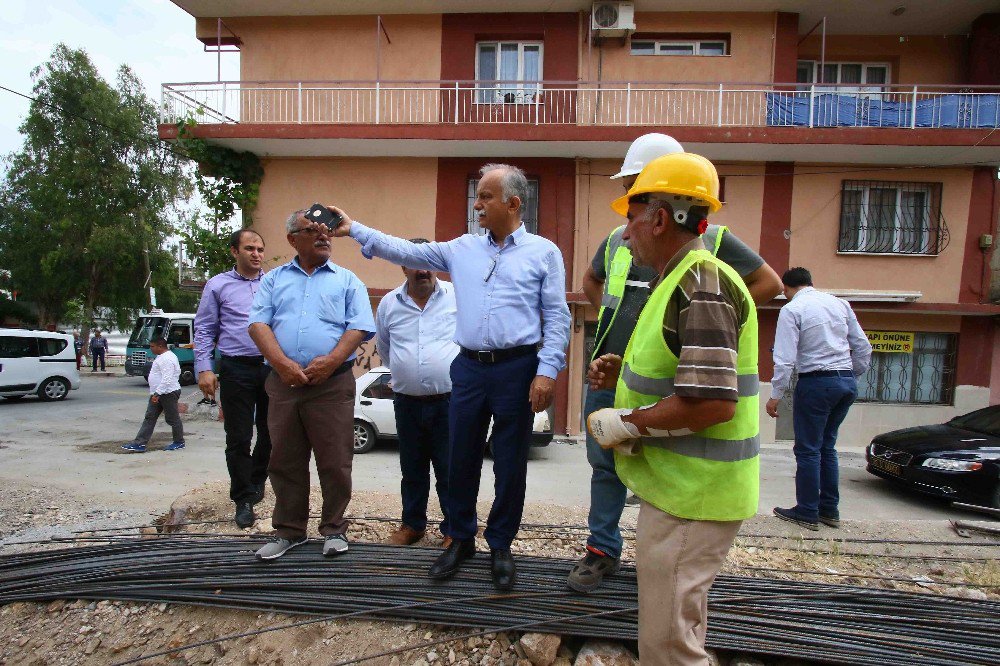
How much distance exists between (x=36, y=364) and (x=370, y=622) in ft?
50.4

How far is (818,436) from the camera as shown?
4.34 metres

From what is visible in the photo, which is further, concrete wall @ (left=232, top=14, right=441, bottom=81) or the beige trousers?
concrete wall @ (left=232, top=14, right=441, bottom=81)

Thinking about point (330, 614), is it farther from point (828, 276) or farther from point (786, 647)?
point (828, 276)

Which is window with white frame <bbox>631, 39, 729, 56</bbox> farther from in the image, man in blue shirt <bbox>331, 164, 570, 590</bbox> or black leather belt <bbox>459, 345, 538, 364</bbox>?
black leather belt <bbox>459, 345, 538, 364</bbox>

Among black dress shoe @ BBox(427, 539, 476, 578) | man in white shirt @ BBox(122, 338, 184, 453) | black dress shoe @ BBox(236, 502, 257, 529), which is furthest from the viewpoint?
man in white shirt @ BBox(122, 338, 184, 453)

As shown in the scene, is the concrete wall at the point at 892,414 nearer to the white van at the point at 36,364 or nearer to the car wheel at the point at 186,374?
the car wheel at the point at 186,374

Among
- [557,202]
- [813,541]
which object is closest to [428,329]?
[813,541]

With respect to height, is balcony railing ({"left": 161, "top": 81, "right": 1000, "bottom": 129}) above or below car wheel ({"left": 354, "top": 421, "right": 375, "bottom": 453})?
above

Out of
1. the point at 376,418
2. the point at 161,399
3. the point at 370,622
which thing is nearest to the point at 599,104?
the point at 376,418

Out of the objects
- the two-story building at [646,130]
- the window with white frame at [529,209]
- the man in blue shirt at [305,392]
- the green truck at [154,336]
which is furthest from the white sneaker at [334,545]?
the green truck at [154,336]

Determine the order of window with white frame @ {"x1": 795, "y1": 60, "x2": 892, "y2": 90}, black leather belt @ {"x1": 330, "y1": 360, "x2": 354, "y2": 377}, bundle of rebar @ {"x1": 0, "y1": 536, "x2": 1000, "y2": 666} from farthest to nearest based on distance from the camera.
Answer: window with white frame @ {"x1": 795, "y1": 60, "x2": 892, "y2": 90}, black leather belt @ {"x1": 330, "y1": 360, "x2": 354, "y2": 377}, bundle of rebar @ {"x1": 0, "y1": 536, "x2": 1000, "y2": 666}

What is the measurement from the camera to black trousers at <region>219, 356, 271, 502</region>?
3992 mm

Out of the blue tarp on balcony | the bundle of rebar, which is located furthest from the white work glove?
the blue tarp on balcony

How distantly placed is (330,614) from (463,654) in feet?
2.13
